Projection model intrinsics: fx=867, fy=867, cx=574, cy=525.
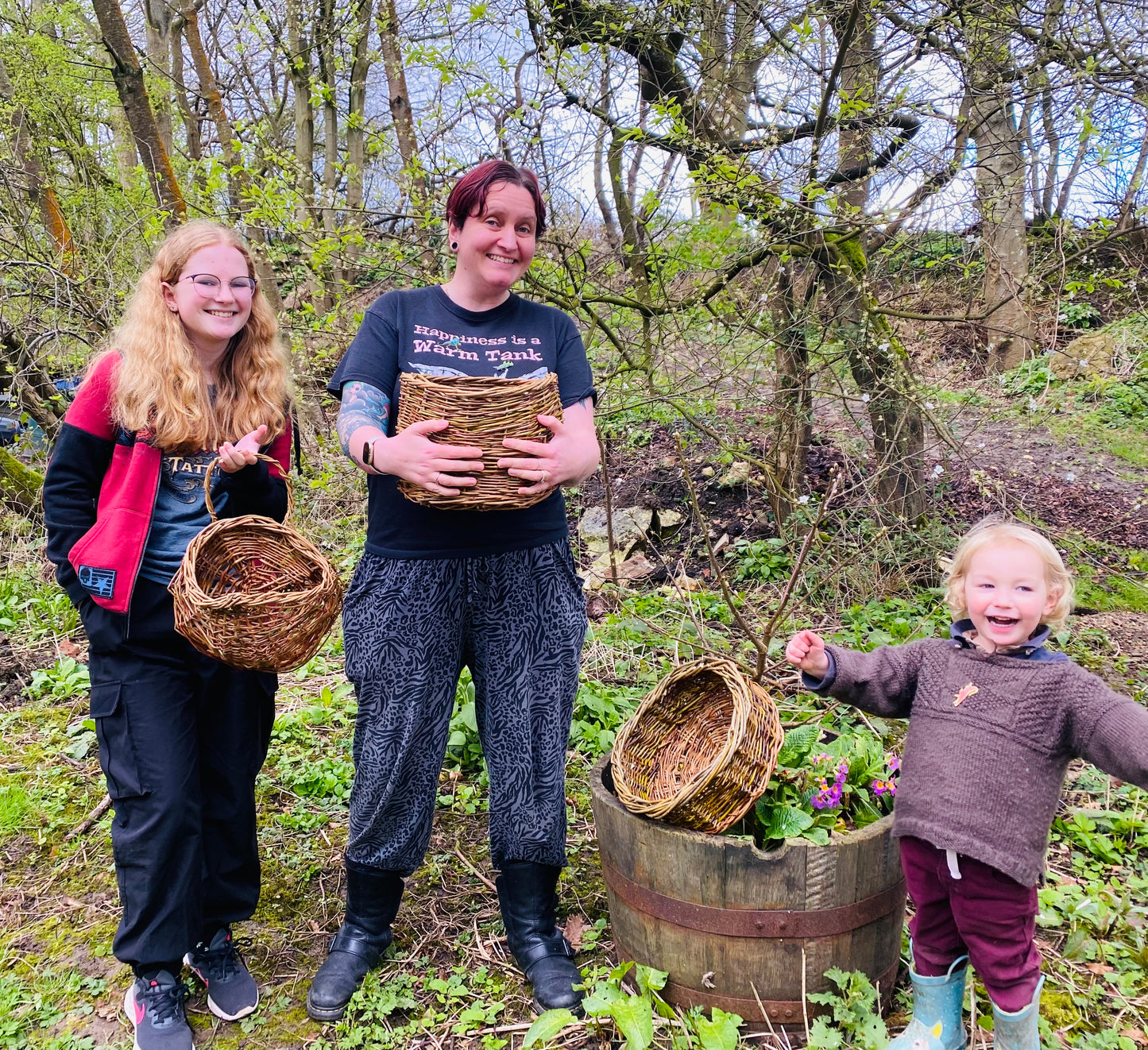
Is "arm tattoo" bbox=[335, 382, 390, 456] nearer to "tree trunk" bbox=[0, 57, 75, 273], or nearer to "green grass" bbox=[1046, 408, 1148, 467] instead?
"tree trunk" bbox=[0, 57, 75, 273]

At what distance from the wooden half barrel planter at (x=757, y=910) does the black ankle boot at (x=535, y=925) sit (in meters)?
0.32

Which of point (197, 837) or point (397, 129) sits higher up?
point (397, 129)

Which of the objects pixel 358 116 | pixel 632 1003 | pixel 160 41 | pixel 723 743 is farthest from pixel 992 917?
pixel 160 41

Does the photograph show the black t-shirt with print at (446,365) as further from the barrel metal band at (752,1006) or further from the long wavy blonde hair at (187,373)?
the barrel metal band at (752,1006)

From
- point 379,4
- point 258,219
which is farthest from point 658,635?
point 379,4

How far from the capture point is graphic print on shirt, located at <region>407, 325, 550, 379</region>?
7.08 ft

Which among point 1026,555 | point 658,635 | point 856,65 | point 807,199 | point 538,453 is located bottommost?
point 658,635

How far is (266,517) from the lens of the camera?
7.47 feet

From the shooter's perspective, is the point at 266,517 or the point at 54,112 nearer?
the point at 266,517

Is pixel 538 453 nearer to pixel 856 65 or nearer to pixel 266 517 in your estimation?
pixel 266 517

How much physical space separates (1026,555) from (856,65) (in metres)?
3.27

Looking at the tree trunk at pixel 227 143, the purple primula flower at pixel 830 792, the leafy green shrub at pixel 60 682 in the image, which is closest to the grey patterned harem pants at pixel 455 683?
the purple primula flower at pixel 830 792

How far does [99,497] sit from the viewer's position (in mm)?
2215

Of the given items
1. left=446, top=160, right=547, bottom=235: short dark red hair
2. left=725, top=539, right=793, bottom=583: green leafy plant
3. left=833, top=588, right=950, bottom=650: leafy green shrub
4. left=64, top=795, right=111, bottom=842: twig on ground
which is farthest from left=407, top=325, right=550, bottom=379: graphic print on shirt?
left=725, top=539, right=793, bottom=583: green leafy plant
